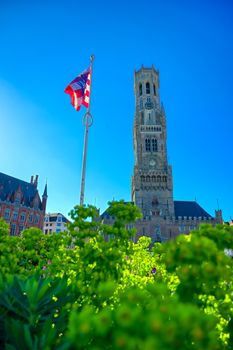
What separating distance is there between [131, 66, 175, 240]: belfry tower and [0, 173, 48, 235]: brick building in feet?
79.6

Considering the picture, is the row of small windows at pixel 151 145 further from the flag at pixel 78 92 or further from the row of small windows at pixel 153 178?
the flag at pixel 78 92

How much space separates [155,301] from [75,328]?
85 cm

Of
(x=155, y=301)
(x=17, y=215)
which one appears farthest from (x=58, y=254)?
(x=17, y=215)

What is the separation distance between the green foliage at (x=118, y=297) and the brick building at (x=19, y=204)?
46768 millimetres

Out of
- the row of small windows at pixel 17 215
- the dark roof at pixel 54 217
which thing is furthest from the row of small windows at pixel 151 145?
the dark roof at pixel 54 217

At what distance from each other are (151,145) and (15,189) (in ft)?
123

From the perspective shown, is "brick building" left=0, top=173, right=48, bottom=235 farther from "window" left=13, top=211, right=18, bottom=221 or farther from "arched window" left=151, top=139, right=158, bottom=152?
"arched window" left=151, top=139, right=158, bottom=152

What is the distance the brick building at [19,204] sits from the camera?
5028cm

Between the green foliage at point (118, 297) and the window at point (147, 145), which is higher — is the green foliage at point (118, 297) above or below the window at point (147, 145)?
below

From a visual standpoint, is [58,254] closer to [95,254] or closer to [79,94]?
[95,254]

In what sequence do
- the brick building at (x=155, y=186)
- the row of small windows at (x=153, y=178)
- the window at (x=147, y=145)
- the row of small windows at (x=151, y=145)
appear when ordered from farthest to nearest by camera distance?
the window at (x=147, y=145) < the row of small windows at (x=151, y=145) < the row of small windows at (x=153, y=178) < the brick building at (x=155, y=186)

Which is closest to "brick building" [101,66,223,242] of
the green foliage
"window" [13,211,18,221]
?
"window" [13,211,18,221]

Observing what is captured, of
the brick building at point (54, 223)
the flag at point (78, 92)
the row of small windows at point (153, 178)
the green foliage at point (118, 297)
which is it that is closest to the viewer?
the green foliage at point (118, 297)

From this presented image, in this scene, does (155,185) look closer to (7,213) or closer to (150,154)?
(150,154)
